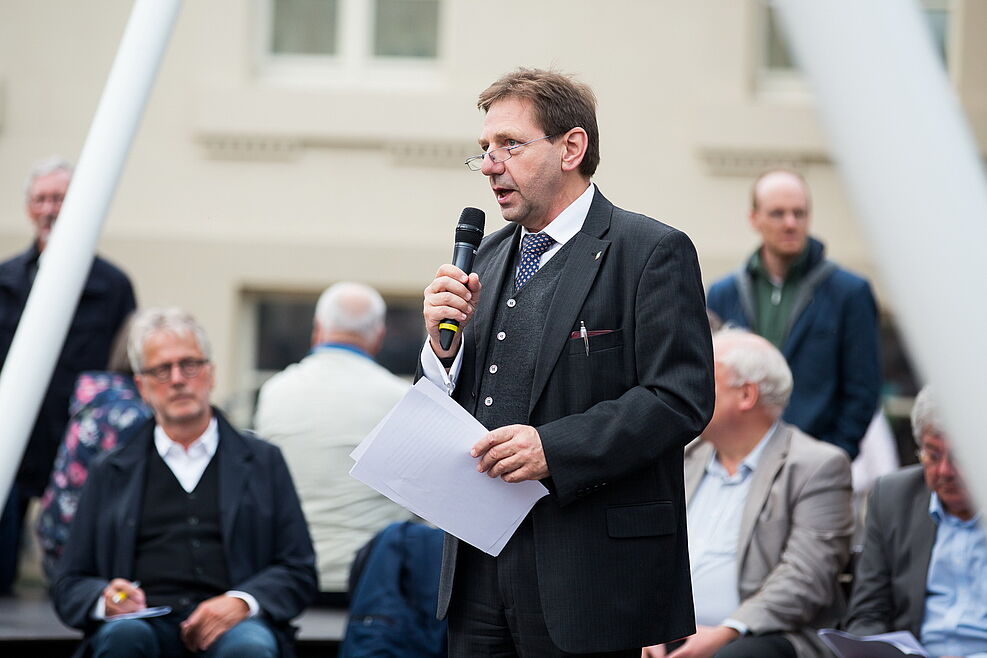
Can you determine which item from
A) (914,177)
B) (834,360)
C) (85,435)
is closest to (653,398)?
(914,177)

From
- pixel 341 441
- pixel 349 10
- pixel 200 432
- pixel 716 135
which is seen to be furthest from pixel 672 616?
pixel 349 10

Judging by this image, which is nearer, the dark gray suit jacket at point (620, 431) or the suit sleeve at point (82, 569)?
the dark gray suit jacket at point (620, 431)

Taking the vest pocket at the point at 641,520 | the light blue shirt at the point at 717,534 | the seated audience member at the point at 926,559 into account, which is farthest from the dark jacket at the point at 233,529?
the vest pocket at the point at 641,520

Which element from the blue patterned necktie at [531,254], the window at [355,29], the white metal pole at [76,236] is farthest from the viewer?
the window at [355,29]

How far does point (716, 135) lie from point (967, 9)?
1.72m

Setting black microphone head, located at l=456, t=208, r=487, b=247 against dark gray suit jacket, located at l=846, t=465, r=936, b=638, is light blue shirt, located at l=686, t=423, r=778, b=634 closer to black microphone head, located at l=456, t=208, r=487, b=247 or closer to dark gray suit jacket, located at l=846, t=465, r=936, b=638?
dark gray suit jacket, located at l=846, t=465, r=936, b=638

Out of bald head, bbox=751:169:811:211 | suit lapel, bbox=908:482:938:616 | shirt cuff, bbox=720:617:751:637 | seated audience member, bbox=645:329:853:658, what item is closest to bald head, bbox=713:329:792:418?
seated audience member, bbox=645:329:853:658

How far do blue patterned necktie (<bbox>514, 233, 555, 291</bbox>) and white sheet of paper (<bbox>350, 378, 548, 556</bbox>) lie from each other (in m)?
0.32

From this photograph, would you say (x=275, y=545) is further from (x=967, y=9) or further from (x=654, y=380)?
(x=967, y=9)

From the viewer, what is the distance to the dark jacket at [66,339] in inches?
252

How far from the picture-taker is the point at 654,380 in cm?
271

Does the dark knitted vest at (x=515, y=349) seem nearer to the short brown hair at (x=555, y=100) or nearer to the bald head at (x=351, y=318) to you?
the short brown hair at (x=555, y=100)

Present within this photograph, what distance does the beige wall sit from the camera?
8.37 meters

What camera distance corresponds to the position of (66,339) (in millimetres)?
6418
